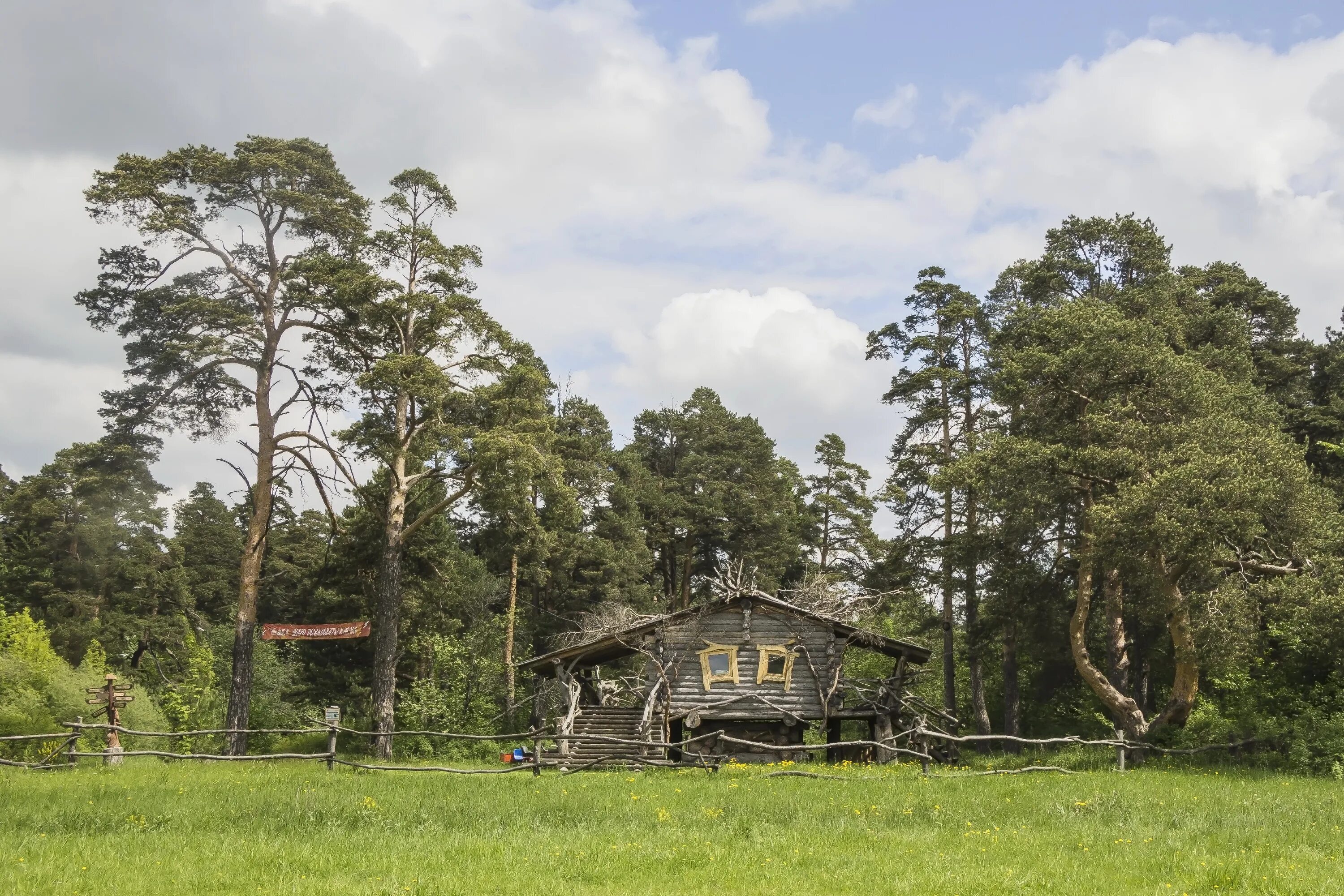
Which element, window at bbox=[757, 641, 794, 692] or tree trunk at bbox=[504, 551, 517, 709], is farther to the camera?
tree trunk at bbox=[504, 551, 517, 709]

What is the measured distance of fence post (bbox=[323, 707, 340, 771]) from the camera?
2058 centimetres

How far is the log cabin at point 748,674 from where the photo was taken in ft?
98.7

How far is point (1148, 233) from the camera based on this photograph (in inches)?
1323

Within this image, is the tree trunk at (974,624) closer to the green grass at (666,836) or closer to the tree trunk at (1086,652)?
the tree trunk at (1086,652)

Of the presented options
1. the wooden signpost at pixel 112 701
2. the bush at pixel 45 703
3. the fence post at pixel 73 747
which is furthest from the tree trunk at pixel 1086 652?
the bush at pixel 45 703

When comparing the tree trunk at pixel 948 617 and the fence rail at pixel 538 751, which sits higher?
the tree trunk at pixel 948 617

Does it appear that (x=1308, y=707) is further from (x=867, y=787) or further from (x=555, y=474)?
(x=555, y=474)

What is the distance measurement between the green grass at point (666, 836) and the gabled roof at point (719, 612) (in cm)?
1072

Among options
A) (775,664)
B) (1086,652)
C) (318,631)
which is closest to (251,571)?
(318,631)

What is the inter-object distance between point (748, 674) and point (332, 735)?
43.1ft

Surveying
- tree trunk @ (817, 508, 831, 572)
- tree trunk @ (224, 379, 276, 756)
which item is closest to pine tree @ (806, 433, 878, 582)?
tree trunk @ (817, 508, 831, 572)

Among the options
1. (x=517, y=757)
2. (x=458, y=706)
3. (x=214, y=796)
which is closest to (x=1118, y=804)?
(x=214, y=796)

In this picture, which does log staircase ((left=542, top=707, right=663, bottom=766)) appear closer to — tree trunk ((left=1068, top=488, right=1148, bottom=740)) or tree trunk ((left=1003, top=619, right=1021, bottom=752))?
tree trunk ((left=1068, top=488, right=1148, bottom=740))

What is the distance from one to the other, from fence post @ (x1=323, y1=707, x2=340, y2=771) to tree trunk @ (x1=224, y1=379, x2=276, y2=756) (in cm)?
725
